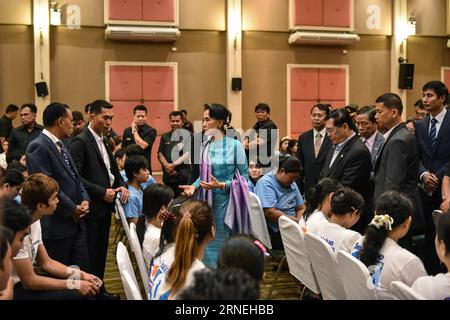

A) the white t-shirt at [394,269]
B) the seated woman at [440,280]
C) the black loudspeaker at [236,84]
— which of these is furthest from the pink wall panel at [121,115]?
the seated woman at [440,280]

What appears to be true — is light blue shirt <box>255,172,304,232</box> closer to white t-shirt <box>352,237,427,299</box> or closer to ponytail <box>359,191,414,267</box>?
ponytail <box>359,191,414,267</box>

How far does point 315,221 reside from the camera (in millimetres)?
3240

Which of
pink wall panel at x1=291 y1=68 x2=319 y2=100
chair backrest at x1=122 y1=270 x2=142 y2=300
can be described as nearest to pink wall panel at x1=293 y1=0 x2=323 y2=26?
pink wall panel at x1=291 y1=68 x2=319 y2=100

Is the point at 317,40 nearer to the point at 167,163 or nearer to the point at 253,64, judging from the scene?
the point at 253,64

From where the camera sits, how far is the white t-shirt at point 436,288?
6.50 feet

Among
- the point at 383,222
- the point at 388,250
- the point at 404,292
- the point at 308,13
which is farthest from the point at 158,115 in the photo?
the point at 404,292

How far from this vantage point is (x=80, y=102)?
355 inches

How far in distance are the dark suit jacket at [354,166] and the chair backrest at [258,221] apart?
23.0 inches

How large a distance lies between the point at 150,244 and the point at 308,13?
742 centimetres

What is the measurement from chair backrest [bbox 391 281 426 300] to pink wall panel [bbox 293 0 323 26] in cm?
837

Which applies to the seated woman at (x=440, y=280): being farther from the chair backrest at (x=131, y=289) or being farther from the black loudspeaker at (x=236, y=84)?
the black loudspeaker at (x=236, y=84)

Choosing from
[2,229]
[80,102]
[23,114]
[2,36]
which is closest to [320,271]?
[2,229]

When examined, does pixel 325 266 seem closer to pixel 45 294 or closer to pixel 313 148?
pixel 45 294

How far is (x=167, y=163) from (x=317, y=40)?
4346 millimetres
